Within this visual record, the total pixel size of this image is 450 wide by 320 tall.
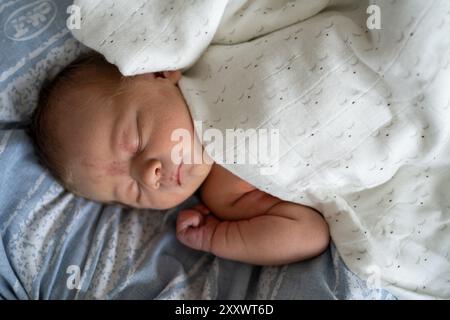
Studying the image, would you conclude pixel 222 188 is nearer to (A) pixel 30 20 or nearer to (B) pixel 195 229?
(B) pixel 195 229

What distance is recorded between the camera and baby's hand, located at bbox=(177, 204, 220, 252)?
44.4 inches

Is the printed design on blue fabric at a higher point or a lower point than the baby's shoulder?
higher

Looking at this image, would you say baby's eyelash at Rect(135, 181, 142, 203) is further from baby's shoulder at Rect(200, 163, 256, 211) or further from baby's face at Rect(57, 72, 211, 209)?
baby's shoulder at Rect(200, 163, 256, 211)

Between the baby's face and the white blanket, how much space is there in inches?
2.1

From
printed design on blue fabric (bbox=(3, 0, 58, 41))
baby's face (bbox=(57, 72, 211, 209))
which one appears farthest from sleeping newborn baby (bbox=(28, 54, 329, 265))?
printed design on blue fabric (bbox=(3, 0, 58, 41))

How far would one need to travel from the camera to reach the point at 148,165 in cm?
99

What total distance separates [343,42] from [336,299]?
1.75 ft

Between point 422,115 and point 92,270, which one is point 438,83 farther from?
point 92,270

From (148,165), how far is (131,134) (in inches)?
2.9

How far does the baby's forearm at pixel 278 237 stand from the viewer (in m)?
1.05

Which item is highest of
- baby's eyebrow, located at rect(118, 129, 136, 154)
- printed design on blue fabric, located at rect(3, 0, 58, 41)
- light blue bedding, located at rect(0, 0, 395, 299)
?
printed design on blue fabric, located at rect(3, 0, 58, 41)

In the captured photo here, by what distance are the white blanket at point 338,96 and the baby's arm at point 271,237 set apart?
0.04 meters

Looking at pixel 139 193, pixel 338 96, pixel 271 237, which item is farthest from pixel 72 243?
pixel 338 96

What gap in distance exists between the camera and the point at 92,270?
1.13 metres
